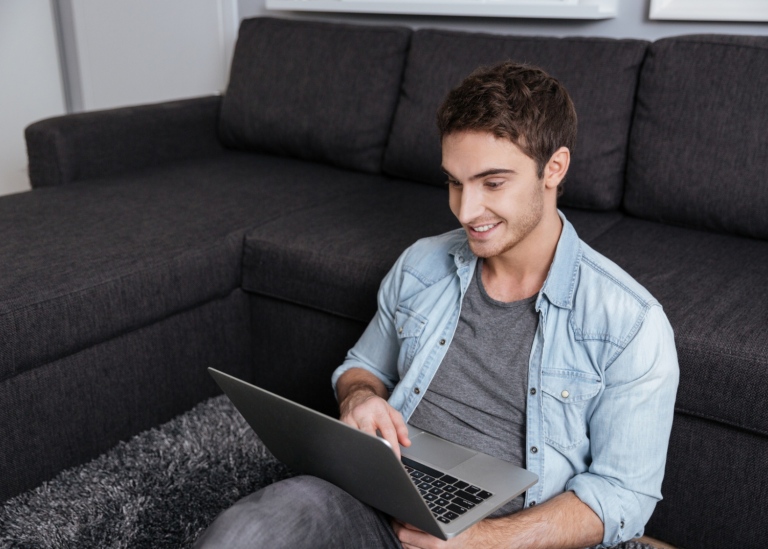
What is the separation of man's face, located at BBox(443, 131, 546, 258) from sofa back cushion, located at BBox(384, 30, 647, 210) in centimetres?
90

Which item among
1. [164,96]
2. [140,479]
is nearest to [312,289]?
[140,479]

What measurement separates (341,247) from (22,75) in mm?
2383

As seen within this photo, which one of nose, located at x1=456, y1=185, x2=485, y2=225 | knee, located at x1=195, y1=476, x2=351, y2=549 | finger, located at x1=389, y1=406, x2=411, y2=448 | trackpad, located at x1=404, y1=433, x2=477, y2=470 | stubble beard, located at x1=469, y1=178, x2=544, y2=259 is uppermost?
nose, located at x1=456, y1=185, x2=485, y2=225

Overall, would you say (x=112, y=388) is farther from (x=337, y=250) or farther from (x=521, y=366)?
(x=521, y=366)

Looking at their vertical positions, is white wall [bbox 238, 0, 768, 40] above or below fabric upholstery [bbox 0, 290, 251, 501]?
above

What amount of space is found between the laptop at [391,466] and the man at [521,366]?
0.04 meters

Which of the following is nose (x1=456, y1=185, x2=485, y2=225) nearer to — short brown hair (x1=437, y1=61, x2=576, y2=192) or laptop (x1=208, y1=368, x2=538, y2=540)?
short brown hair (x1=437, y1=61, x2=576, y2=192)

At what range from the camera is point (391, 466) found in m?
0.99

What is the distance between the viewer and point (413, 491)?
3.25ft

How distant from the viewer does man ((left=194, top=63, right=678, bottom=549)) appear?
1119 mm

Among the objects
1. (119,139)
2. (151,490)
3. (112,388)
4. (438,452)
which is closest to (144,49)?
(119,139)

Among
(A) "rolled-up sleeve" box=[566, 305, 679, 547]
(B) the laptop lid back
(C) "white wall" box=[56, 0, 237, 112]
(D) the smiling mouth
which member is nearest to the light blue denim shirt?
(A) "rolled-up sleeve" box=[566, 305, 679, 547]

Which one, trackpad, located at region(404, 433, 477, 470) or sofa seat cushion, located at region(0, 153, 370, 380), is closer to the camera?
trackpad, located at region(404, 433, 477, 470)

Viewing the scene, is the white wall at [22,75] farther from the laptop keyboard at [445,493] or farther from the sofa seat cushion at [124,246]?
the laptop keyboard at [445,493]
